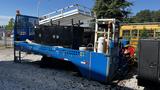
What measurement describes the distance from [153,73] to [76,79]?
2.84 meters

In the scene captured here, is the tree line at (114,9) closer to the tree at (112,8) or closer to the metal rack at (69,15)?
the tree at (112,8)

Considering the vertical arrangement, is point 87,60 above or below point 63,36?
below

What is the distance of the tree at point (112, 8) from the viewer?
116 feet

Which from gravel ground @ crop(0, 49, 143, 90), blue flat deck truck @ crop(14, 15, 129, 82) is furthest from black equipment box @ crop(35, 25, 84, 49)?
gravel ground @ crop(0, 49, 143, 90)

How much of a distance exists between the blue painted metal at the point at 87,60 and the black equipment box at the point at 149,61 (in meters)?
1.33

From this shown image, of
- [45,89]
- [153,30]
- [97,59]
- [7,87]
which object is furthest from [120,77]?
[153,30]

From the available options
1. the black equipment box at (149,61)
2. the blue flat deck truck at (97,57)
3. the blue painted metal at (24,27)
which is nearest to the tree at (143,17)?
the blue painted metal at (24,27)

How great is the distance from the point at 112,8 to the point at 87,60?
95.2 ft

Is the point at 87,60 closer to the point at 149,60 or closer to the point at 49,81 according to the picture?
the point at 49,81

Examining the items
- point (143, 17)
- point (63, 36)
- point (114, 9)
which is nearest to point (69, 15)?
point (63, 36)

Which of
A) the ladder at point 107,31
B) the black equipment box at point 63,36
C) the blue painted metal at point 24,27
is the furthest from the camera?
the blue painted metal at point 24,27

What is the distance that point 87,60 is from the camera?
24.9 ft

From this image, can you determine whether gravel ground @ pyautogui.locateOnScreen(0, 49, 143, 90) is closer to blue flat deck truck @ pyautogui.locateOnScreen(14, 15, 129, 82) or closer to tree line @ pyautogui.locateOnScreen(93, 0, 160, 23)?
blue flat deck truck @ pyautogui.locateOnScreen(14, 15, 129, 82)

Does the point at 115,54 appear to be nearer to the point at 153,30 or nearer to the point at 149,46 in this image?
the point at 149,46
